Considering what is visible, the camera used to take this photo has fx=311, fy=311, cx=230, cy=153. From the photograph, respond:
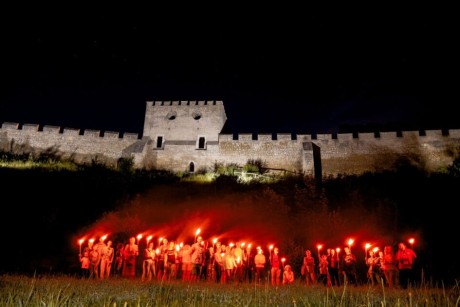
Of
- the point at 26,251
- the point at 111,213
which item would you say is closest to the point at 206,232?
the point at 111,213

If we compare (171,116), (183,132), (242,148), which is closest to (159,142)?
(183,132)

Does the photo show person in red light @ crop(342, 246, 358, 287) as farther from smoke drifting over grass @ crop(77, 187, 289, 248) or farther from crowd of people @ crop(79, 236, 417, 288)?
smoke drifting over grass @ crop(77, 187, 289, 248)

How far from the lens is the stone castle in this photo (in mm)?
23047

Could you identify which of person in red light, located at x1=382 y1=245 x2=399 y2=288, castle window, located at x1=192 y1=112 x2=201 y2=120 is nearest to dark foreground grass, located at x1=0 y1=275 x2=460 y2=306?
person in red light, located at x1=382 y1=245 x2=399 y2=288

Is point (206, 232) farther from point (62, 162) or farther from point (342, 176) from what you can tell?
point (62, 162)

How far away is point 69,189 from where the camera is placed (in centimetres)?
1622

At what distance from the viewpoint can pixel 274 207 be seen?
1493 cm

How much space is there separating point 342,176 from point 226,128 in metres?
11.7

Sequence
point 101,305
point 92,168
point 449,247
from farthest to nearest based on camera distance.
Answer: point 92,168 < point 449,247 < point 101,305

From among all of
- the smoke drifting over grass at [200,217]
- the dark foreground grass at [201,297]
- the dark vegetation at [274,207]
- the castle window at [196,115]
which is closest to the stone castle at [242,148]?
the castle window at [196,115]

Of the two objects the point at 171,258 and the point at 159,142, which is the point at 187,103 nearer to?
the point at 159,142

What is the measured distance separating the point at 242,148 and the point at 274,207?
10759mm

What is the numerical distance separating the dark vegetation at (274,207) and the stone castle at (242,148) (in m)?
1.99

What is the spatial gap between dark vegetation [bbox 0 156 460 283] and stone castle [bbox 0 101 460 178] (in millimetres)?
1991
